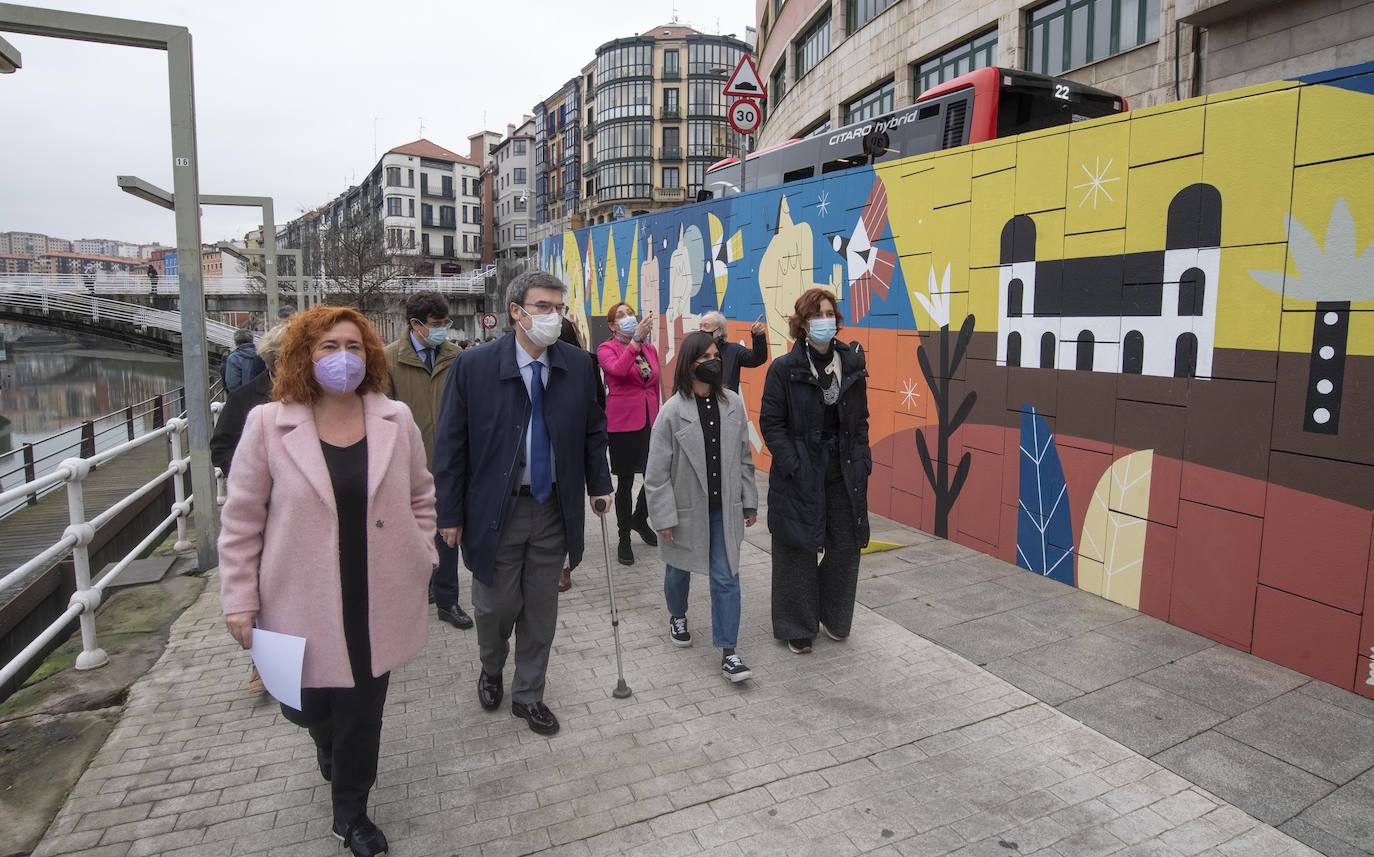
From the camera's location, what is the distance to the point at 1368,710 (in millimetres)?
3680

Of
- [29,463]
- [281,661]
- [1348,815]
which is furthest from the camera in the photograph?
[29,463]

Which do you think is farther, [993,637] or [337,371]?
[993,637]

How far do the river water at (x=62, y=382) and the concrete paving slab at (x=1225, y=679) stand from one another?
21.0 m

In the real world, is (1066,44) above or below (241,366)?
above

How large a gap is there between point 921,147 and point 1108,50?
34.6ft

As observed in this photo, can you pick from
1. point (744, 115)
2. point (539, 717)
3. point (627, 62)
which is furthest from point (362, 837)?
point (627, 62)

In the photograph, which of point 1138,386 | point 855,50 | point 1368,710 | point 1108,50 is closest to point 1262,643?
point 1368,710

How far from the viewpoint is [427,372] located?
5.00m

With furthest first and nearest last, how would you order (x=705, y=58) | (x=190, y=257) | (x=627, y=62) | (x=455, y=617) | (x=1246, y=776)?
1. (x=627, y=62)
2. (x=705, y=58)
3. (x=190, y=257)
4. (x=455, y=617)
5. (x=1246, y=776)

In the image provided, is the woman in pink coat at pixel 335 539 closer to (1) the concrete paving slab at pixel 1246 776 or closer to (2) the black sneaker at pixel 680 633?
(2) the black sneaker at pixel 680 633

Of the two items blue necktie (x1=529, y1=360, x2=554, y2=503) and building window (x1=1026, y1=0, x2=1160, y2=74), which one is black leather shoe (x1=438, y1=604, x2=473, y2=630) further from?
building window (x1=1026, y1=0, x2=1160, y2=74)

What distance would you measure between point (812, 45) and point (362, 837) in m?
29.4

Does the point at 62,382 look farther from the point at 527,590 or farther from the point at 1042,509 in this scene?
the point at 1042,509

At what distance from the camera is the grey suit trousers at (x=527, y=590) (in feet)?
11.8
